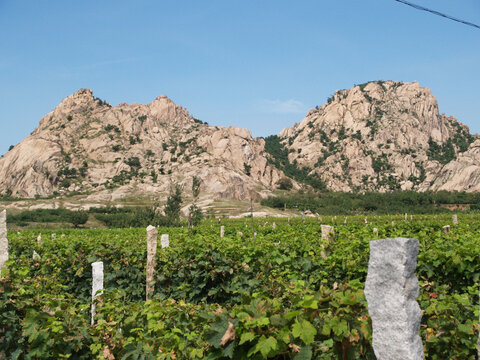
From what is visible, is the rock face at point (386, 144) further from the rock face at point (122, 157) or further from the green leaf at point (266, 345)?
the green leaf at point (266, 345)

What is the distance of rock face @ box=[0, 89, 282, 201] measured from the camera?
10469 centimetres

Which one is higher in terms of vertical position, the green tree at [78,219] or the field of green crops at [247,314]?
the field of green crops at [247,314]

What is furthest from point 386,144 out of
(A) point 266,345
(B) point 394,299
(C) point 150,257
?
(A) point 266,345

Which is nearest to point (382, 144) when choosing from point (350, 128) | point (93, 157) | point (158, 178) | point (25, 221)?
point (350, 128)

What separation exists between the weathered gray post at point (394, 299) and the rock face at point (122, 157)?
95618 mm

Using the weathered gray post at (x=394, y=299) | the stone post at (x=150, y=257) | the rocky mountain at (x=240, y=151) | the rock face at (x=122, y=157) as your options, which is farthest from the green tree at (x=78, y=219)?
the weathered gray post at (x=394, y=299)

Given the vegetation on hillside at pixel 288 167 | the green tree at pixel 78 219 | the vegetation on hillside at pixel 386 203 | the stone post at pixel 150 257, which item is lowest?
the green tree at pixel 78 219

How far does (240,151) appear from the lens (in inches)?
4783

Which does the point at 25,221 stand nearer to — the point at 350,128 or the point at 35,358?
the point at 35,358

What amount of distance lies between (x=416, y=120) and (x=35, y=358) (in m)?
156

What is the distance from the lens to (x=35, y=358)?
402cm

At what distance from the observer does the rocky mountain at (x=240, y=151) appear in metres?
107

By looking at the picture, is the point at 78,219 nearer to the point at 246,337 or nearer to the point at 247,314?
the point at 247,314

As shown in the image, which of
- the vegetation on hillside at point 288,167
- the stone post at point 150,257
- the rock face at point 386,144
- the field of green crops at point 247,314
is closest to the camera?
the field of green crops at point 247,314
